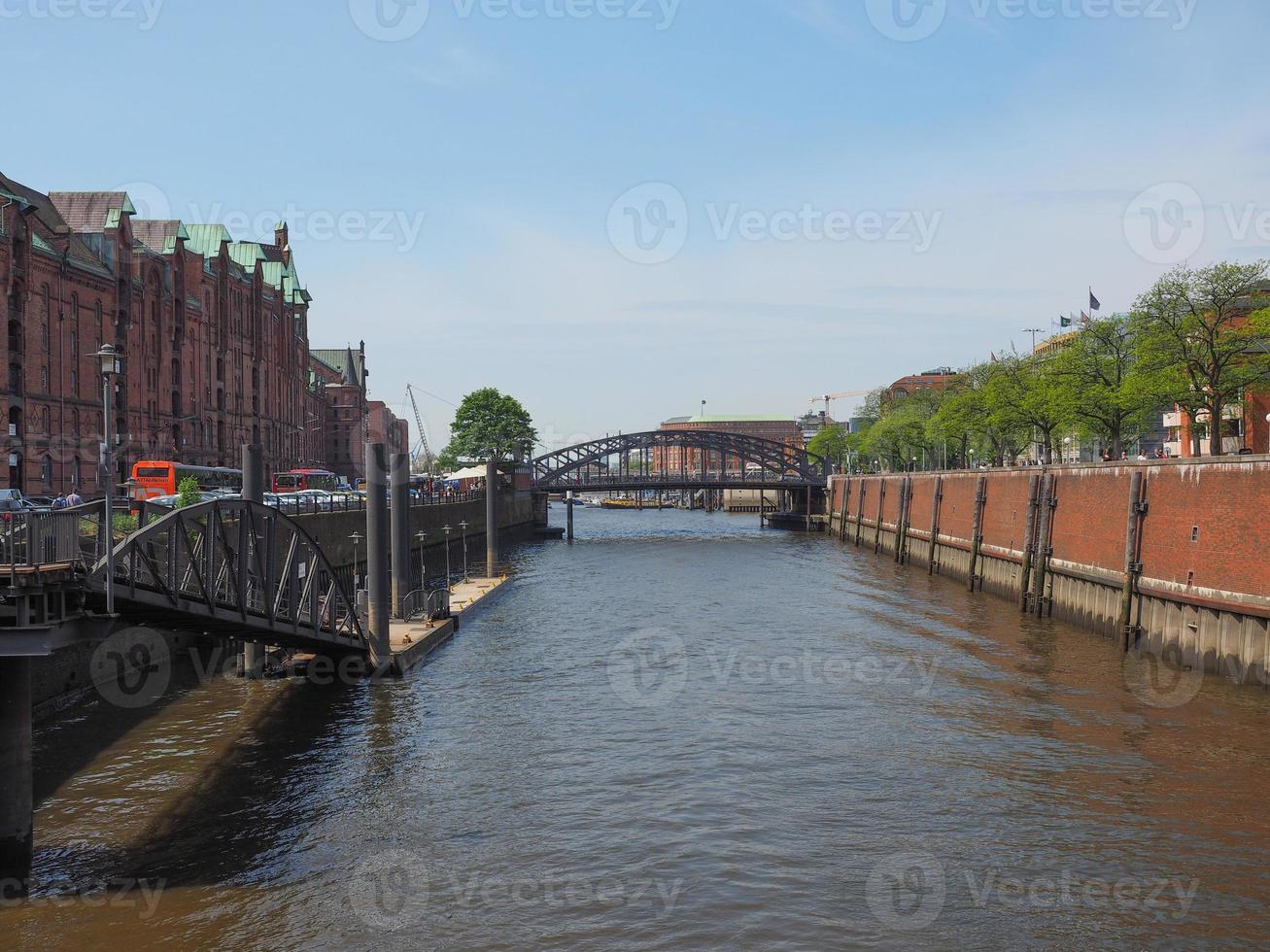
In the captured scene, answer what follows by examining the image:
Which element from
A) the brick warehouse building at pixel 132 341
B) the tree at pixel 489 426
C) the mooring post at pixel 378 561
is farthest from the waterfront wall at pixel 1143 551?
the tree at pixel 489 426

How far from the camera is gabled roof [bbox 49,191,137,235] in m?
72.6

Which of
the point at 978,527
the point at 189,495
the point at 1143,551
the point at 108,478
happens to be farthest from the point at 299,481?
the point at 108,478

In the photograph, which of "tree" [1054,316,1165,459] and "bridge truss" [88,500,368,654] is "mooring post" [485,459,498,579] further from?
"tree" [1054,316,1165,459]

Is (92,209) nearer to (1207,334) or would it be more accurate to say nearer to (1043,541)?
(1043,541)

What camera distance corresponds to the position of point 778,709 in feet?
98.8

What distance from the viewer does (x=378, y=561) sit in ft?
110


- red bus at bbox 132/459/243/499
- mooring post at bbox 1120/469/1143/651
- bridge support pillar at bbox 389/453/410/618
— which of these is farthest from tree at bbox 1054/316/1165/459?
red bus at bbox 132/459/243/499

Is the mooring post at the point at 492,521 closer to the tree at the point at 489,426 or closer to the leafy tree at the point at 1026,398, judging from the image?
the leafy tree at the point at 1026,398

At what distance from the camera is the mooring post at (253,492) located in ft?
104

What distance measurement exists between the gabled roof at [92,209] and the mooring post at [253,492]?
49.7m

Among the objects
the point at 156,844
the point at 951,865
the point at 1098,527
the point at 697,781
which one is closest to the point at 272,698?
the point at 156,844

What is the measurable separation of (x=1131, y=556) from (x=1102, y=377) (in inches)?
1124

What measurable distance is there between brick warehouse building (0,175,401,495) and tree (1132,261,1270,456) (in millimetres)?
59306

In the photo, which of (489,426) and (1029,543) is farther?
(489,426)
